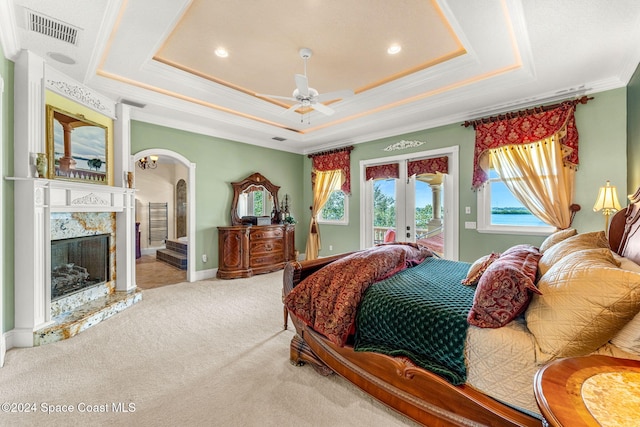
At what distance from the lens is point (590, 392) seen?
0.78 m

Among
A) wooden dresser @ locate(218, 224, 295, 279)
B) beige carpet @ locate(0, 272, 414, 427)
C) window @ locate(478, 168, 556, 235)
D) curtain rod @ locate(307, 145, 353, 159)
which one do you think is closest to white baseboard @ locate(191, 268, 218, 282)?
wooden dresser @ locate(218, 224, 295, 279)

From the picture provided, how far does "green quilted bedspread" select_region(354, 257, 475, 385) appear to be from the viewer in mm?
1479

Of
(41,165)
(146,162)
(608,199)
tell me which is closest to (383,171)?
(608,199)

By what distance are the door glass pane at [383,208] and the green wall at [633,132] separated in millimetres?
3023

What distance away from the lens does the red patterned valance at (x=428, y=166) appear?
4539 millimetres

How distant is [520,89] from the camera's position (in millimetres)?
3494

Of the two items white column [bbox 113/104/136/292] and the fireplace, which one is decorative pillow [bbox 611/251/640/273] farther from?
white column [bbox 113/104/136/292]

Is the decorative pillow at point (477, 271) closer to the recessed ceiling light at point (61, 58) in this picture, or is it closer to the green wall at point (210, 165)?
the recessed ceiling light at point (61, 58)

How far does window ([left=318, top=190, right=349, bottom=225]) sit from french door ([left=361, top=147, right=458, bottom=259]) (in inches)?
21.0

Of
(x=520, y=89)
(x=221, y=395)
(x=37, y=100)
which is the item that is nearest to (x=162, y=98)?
(x=37, y=100)

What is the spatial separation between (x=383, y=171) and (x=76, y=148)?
4.69 meters

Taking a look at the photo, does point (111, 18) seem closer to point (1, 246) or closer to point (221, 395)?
point (1, 246)

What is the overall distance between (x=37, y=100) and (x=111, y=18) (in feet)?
4.23

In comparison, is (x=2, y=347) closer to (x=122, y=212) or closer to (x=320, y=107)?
(x=122, y=212)
